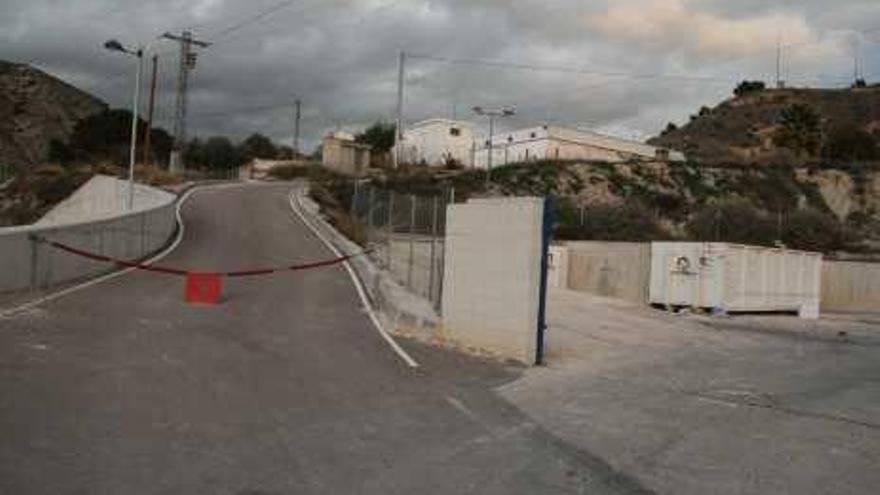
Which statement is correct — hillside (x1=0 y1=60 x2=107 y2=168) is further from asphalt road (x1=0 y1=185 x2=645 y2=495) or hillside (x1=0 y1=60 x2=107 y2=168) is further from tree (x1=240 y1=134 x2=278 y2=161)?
asphalt road (x1=0 y1=185 x2=645 y2=495)

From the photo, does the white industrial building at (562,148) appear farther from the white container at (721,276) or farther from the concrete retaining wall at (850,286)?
the white container at (721,276)

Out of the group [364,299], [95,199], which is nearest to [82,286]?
[364,299]

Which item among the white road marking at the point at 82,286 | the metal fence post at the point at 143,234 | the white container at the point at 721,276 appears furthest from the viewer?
the white container at the point at 721,276

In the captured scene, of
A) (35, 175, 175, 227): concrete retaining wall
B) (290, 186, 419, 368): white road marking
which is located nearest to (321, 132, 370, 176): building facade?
(35, 175, 175, 227): concrete retaining wall

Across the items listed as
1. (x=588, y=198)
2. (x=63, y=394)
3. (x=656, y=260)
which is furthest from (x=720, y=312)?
(x=588, y=198)

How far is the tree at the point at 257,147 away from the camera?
147 meters

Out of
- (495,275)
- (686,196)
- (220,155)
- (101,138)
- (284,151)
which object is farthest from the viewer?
(284,151)

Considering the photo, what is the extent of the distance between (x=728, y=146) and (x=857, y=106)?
26.7m

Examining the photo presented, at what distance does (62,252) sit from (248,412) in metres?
12.9

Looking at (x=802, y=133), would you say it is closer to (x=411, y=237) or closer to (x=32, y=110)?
(x=411, y=237)

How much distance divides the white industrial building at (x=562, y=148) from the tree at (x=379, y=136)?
3212cm

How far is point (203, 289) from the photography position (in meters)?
21.1

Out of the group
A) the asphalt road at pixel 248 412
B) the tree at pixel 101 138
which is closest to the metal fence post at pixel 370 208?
the asphalt road at pixel 248 412

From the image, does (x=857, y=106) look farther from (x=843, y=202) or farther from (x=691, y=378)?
(x=691, y=378)
